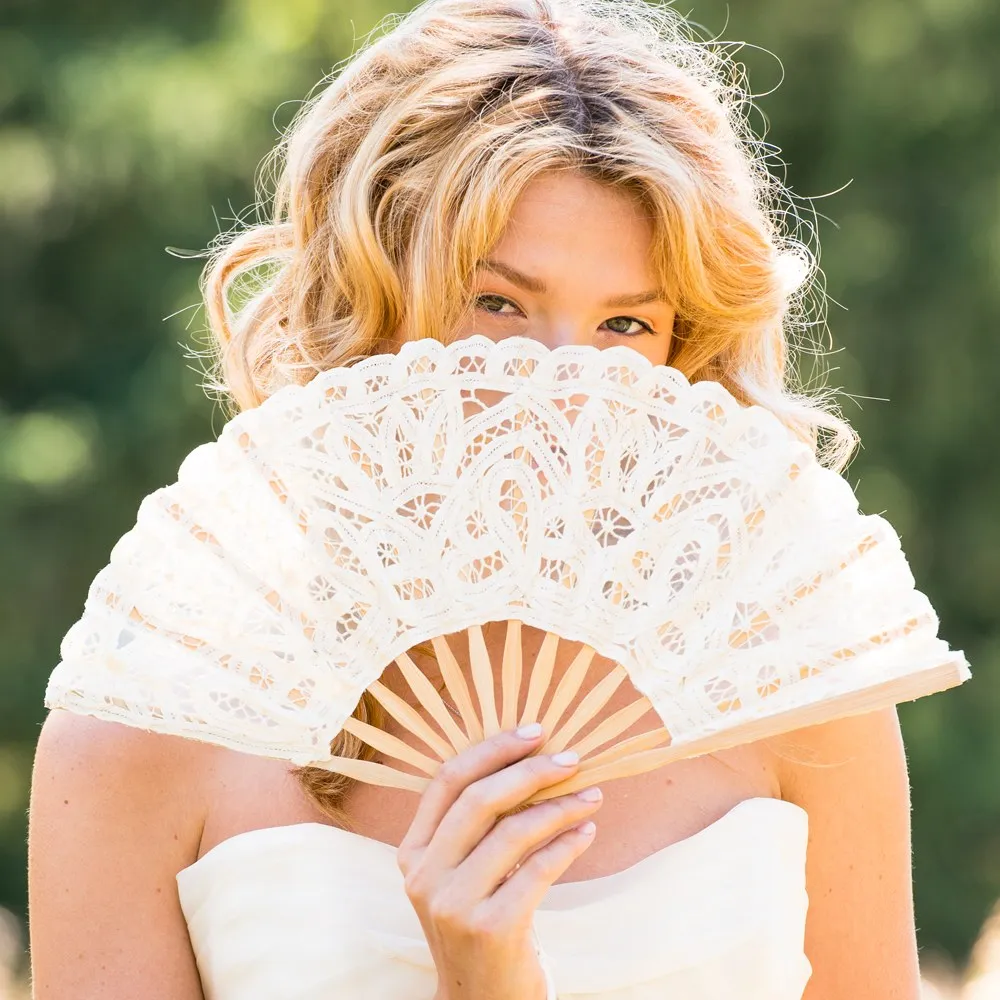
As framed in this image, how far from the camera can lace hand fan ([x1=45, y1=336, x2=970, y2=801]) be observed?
192 centimetres

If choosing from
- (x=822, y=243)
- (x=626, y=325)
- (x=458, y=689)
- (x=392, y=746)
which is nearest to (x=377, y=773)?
(x=392, y=746)

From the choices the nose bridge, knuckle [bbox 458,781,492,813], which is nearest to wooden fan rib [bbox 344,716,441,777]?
knuckle [bbox 458,781,492,813]

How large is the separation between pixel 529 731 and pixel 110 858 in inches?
29.4

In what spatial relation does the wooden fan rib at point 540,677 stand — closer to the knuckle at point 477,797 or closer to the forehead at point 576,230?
the knuckle at point 477,797

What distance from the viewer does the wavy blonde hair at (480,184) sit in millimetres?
2375

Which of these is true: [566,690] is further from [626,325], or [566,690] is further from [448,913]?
[626,325]

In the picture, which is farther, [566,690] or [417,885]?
[566,690]

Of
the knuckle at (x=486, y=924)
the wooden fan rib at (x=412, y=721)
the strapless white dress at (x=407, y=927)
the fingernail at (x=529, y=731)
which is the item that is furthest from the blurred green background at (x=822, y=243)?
the knuckle at (x=486, y=924)

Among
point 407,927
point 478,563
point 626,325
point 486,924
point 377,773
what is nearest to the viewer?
point 486,924

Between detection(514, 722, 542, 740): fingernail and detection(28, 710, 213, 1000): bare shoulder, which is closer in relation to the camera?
detection(514, 722, 542, 740): fingernail

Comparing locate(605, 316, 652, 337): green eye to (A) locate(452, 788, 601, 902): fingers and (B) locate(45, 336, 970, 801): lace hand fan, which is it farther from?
(A) locate(452, 788, 601, 902): fingers

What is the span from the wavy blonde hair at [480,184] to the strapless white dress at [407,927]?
0.12 metres

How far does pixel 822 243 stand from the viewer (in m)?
7.18

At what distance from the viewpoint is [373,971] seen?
213cm
